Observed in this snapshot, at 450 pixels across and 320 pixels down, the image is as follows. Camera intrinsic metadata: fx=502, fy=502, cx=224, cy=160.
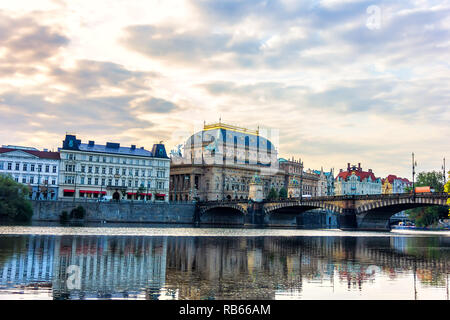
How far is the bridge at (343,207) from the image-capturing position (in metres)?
89.0

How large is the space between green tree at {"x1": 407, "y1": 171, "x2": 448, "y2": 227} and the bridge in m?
27.2

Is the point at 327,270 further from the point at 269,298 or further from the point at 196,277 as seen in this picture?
the point at 269,298

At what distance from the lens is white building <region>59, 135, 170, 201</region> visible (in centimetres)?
13525

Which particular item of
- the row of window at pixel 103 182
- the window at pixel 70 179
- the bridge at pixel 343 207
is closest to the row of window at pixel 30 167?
the window at pixel 70 179

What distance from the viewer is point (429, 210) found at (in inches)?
5148

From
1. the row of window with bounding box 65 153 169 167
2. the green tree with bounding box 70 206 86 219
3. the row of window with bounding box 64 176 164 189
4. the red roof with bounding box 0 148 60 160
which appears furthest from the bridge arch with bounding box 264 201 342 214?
the red roof with bounding box 0 148 60 160

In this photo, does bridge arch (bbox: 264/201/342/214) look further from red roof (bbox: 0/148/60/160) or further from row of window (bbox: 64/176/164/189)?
red roof (bbox: 0/148/60/160)

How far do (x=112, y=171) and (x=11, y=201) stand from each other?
5680cm

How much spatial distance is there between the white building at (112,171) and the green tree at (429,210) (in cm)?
7308

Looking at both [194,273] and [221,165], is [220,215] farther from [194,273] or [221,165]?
[194,273]

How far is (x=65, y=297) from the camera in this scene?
55.2 ft
